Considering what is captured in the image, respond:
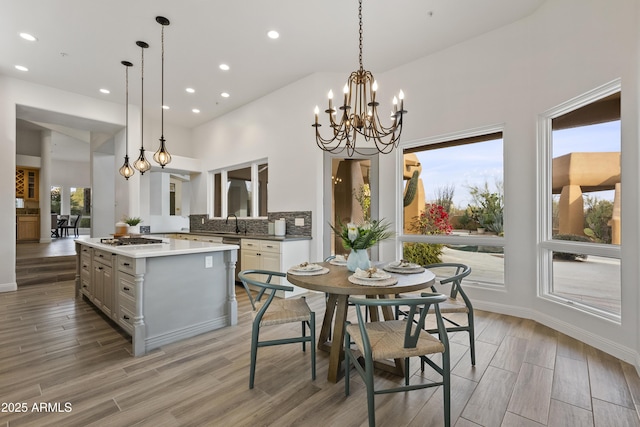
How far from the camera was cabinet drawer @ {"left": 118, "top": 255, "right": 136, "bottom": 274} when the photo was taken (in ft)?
8.73

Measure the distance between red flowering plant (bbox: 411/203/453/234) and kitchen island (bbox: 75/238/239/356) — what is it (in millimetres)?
2617

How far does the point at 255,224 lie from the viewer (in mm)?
5785

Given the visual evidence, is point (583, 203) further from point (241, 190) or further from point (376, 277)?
point (241, 190)

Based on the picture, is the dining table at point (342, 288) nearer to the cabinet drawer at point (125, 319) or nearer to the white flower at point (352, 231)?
the white flower at point (352, 231)

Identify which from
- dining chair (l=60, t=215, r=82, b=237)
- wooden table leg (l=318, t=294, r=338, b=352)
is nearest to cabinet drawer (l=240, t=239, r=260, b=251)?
wooden table leg (l=318, t=294, r=338, b=352)

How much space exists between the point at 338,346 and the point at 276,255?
2.40 m

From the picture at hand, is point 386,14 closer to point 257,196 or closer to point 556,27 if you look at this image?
point 556,27

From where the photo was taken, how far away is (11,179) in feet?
15.7

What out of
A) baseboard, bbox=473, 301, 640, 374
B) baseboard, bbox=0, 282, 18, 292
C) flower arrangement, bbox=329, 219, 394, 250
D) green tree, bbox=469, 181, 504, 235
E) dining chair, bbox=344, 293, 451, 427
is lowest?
baseboard, bbox=473, 301, 640, 374

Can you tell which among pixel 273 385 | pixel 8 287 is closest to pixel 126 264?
pixel 273 385

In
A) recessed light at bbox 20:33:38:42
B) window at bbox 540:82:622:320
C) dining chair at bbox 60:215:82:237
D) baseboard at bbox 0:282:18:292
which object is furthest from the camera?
dining chair at bbox 60:215:82:237

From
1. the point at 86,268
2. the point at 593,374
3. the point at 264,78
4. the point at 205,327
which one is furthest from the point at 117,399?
the point at 264,78

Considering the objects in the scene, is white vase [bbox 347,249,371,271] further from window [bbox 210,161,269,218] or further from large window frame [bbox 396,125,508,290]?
window [bbox 210,161,269,218]

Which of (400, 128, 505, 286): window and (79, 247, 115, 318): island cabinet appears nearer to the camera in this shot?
(79, 247, 115, 318): island cabinet
